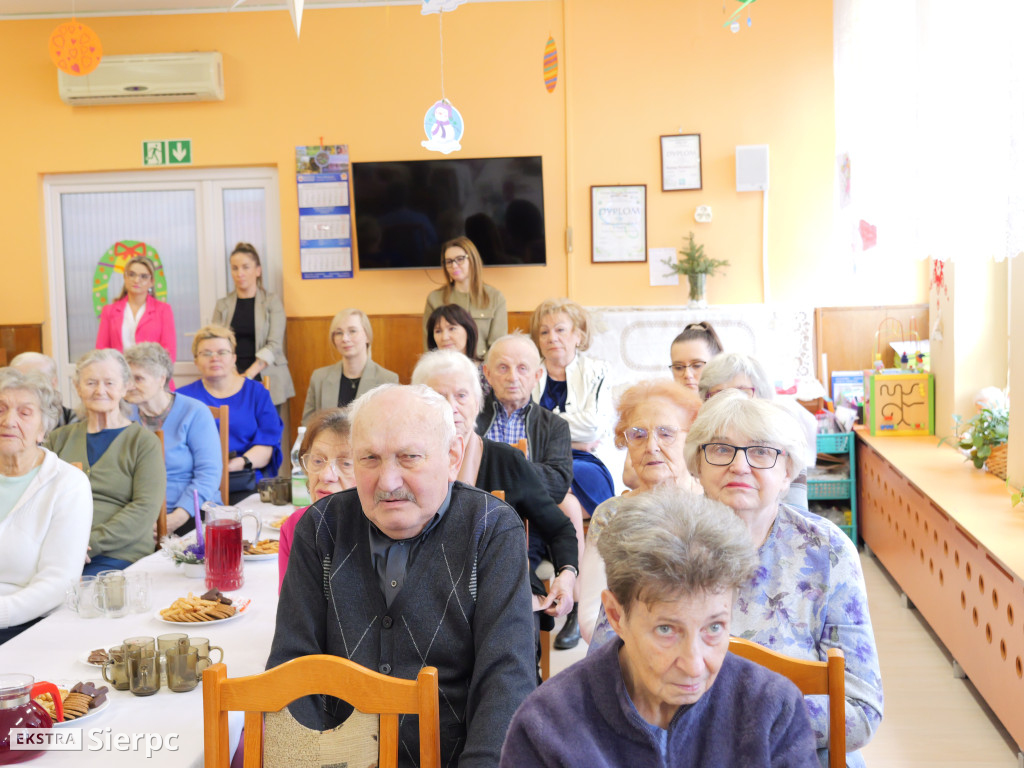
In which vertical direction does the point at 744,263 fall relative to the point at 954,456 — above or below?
above

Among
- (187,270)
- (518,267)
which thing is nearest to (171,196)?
(187,270)

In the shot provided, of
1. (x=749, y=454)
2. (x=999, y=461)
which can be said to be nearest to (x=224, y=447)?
(x=749, y=454)

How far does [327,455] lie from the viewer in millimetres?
2516

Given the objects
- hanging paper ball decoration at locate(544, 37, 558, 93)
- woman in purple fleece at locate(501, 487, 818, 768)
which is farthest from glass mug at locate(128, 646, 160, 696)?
hanging paper ball decoration at locate(544, 37, 558, 93)

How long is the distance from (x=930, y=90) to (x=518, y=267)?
2.95 m

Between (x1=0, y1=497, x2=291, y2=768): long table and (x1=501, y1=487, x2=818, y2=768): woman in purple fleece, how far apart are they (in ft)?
2.24

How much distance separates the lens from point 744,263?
6312mm

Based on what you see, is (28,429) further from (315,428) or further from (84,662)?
(84,662)

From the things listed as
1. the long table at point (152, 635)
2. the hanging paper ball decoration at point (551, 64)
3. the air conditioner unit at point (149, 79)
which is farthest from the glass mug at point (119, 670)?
the air conditioner unit at point (149, 79)

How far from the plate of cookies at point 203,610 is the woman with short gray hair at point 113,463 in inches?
37.2

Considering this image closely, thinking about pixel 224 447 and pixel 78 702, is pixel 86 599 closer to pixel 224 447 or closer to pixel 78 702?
pixel 78 702

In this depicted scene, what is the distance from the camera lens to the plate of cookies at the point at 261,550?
8.89 ft

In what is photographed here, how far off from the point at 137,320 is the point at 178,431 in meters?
2.74

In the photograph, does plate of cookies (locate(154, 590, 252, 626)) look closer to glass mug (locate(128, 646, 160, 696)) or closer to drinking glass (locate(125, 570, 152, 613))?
drinking glass (locate(125, 570, 152, 613))
